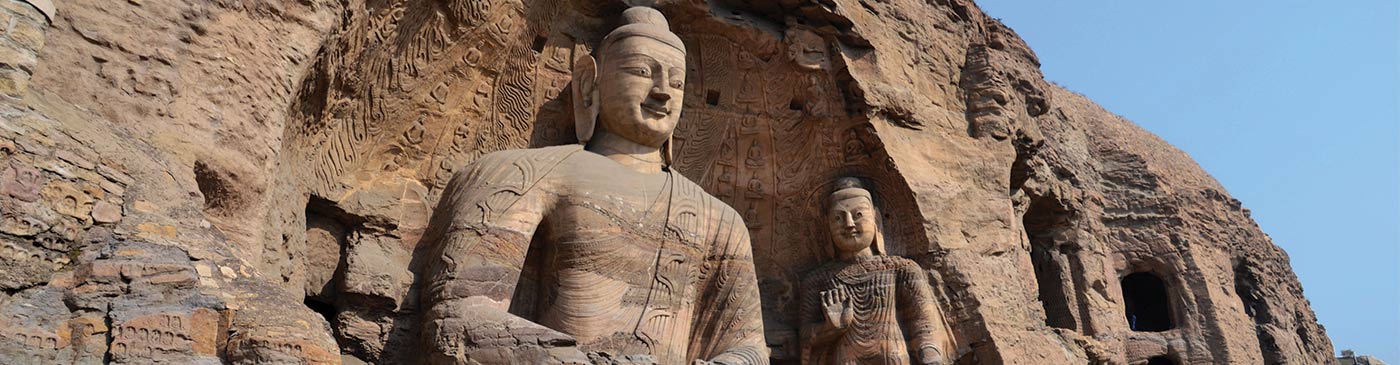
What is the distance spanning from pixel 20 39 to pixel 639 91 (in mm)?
3224

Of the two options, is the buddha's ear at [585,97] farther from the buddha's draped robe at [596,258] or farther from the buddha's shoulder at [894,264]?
the buddha's shoulder at [894,264]

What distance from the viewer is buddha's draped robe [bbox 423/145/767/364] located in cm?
562

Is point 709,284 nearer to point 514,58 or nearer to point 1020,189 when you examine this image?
point 514,58

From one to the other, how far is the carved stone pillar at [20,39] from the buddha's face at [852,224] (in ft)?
15.4

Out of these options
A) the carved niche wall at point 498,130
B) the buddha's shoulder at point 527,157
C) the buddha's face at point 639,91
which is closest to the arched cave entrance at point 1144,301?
the carved niche wall at point 498,130

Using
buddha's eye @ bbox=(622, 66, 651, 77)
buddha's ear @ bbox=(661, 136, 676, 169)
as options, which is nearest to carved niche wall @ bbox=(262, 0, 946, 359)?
buddha's ear @ bbox=(661, 136, 676, 169)

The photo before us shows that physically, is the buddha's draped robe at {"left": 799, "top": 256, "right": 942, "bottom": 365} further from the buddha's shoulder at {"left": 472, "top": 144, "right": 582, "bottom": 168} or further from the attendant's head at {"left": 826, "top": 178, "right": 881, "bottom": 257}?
the buddha's shoulder at {"left": 472, "top": 144, "right": 582, "bottom": 168}

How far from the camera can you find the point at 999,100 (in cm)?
835

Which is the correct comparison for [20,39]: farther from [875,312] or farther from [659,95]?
[875,312]

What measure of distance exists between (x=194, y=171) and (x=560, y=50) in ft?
10.7

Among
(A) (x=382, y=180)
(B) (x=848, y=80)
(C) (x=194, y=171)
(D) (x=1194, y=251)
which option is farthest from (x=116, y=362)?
(D) (x=1194, y=251)

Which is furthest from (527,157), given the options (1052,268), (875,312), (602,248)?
(1052,268)

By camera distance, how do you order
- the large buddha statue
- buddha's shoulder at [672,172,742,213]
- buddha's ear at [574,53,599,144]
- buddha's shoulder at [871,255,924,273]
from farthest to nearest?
buddha's shoulder at [871,255,924,273] → buddha's ear at [574,53,599,144] → buddha's shoulder at [672,172,742,213] → the large buddha statue

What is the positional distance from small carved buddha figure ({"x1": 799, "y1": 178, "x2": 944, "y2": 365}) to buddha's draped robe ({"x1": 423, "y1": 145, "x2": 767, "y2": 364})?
1081 mm
